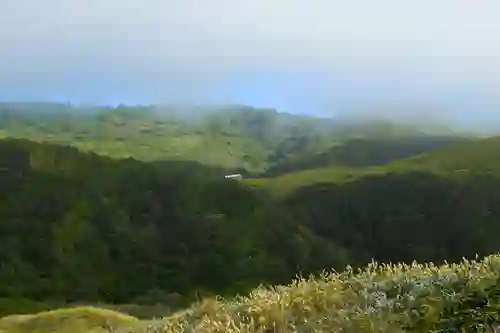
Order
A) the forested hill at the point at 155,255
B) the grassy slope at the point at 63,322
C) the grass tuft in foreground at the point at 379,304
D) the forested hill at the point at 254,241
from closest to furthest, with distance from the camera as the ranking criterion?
1. the grass tuft in foreground at the point at 379,304
2. the grassy slope at the point at 63,322
3. the forested hill at the point at 155,255
4. the forested hill at the point at 254,241

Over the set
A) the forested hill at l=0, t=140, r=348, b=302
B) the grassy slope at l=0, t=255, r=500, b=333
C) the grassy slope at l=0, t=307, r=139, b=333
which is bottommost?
the forested hill at l=0, t=140, r=348, b=302

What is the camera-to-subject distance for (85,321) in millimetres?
69312

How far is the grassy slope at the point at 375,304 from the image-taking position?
795 cm

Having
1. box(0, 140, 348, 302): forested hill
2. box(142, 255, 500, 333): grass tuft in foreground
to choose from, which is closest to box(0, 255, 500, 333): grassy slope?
box(142, 255, 500, 333): grass tuft in foreground

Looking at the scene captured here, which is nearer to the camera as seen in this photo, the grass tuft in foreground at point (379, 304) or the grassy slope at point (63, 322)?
the grass tuft in foreground at point (379, 304)

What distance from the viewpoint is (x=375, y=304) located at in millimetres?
8836

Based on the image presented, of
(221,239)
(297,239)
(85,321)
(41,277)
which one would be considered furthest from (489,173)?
(85,321)

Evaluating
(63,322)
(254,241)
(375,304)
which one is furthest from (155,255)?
(375,304)

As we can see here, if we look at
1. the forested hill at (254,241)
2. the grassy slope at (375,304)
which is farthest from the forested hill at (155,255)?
the grassy slope at (375,304)

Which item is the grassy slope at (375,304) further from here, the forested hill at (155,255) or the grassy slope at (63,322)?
the forested hill at (155,255)

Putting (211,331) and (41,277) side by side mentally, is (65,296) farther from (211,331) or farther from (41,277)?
(211,331)

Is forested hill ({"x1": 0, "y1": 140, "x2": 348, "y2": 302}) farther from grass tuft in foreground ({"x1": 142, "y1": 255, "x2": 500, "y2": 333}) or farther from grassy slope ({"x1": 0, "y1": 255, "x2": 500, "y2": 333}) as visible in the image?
grass tuft in foreground ({"x1": 142, "y1": 255, "x2": 500, "y2": 333})

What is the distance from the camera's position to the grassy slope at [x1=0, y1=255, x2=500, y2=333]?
26.1 ft

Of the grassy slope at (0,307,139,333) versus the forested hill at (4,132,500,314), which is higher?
the grassy slope at (0,307,139,333)
